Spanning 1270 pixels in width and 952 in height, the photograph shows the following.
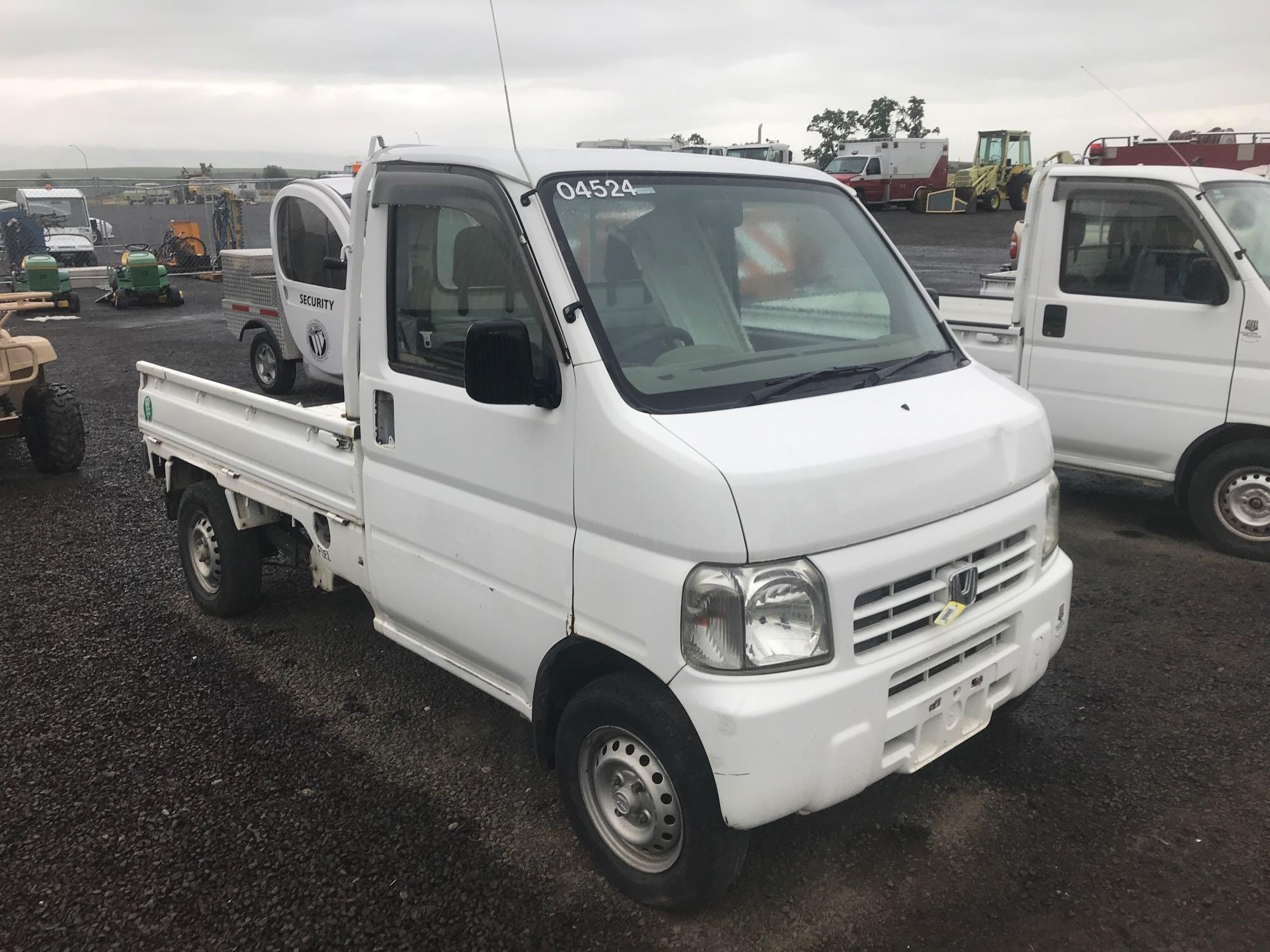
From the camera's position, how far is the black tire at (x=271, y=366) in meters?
11.4

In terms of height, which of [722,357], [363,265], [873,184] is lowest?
[722,357]

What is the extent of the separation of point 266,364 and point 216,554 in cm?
710

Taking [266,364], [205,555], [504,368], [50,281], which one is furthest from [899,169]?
[504,368]

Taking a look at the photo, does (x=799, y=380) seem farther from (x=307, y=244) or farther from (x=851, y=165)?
(x=851, y=165)

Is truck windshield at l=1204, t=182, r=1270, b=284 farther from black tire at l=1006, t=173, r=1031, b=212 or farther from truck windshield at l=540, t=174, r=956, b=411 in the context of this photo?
black tire at l=1006, t=173, r=1031, b=212

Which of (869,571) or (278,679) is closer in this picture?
(869,571)

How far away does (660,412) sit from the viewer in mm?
2766

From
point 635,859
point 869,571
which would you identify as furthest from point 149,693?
point 869,571

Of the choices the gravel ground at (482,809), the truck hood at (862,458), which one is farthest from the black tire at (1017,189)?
the truck hood at (862,458)

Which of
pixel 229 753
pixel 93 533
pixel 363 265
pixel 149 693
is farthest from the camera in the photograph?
pixel 93 533

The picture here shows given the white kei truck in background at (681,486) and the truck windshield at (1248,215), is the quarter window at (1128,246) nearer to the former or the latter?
the truck windshield at (1248,215)

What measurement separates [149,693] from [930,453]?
3.57 meters

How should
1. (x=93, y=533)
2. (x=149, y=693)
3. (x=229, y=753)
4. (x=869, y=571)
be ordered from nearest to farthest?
(x=869, y=571)
(x=229, y=753)
(x=149, y=693)
(x=93, y=533)

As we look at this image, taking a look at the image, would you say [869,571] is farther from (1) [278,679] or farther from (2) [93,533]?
(2) [93,533]
